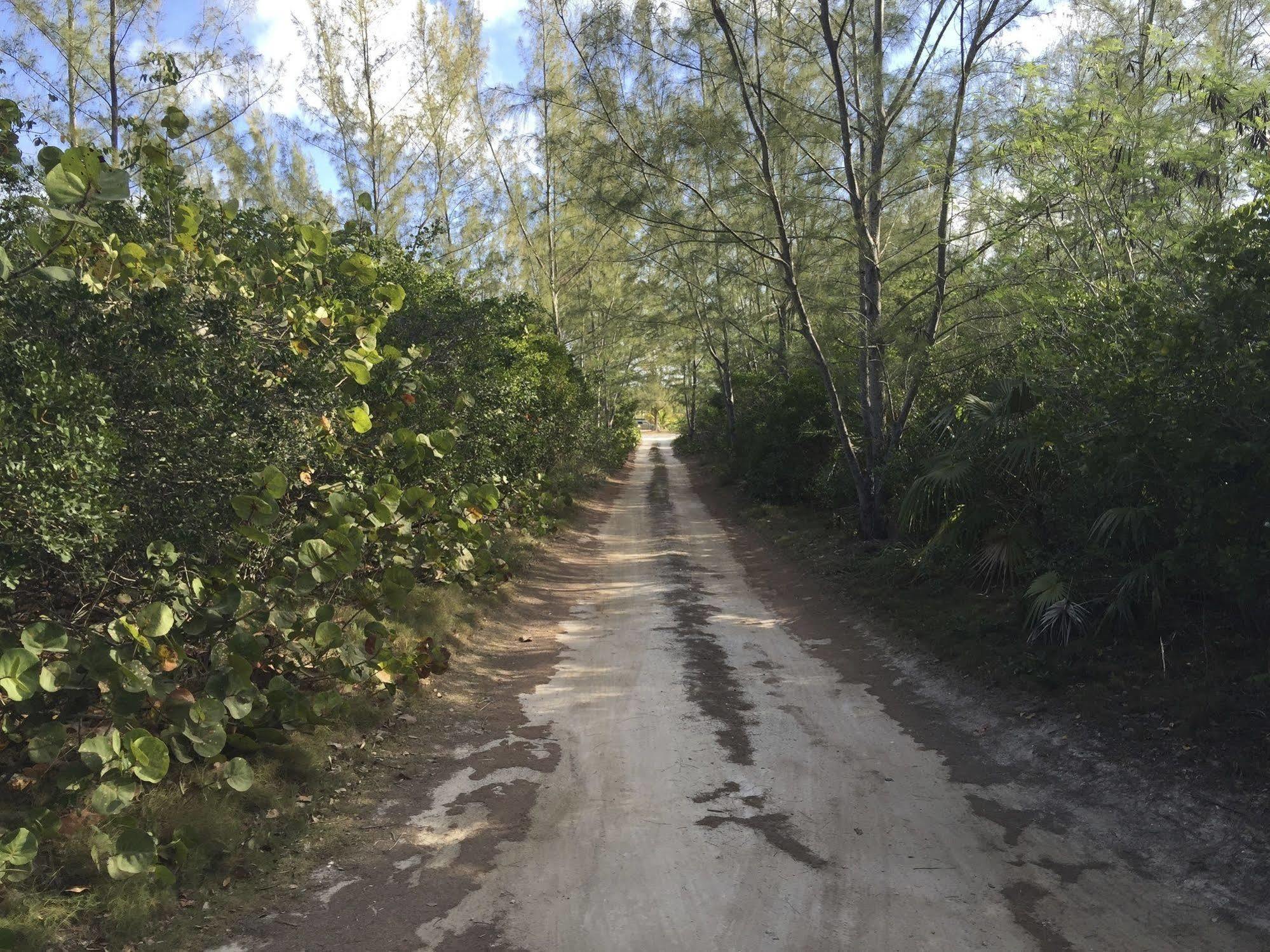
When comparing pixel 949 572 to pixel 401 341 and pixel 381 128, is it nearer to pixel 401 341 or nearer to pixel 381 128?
pixel 401 341

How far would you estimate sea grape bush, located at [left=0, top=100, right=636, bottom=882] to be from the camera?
3562 millimetres

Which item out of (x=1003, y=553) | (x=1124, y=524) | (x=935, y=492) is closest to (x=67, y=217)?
(x=1124, y=524)

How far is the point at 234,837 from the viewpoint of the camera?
4.49m

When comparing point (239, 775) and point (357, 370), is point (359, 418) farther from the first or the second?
point (239, 775)

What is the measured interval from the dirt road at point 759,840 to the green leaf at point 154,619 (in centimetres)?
144

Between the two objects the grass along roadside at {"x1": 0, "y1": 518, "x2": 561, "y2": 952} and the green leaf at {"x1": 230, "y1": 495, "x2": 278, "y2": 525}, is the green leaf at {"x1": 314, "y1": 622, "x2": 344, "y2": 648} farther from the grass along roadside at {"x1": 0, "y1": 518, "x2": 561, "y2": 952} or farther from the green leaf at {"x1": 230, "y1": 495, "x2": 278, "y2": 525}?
the grass along roadside at {"x1": 0, "y1": 518, "x2": 561, "y2": 952}

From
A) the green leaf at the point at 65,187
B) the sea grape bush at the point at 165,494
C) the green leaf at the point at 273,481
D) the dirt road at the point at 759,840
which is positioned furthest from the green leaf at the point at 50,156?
the dirt road at the point at 759,840

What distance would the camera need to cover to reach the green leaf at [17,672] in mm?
3279

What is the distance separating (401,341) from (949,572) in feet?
22.4

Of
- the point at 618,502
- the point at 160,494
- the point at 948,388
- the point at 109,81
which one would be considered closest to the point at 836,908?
the point at 160,494

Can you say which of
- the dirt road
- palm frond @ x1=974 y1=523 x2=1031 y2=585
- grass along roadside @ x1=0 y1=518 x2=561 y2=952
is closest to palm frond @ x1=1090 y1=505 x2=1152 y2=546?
the dirt road

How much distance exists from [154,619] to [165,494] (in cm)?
80

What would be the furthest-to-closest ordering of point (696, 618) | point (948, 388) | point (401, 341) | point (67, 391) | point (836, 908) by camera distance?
point (948, 388), point (696, 618), point (401, 341), point (836, 908), point (67, 391)

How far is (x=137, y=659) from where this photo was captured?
13.4ft
